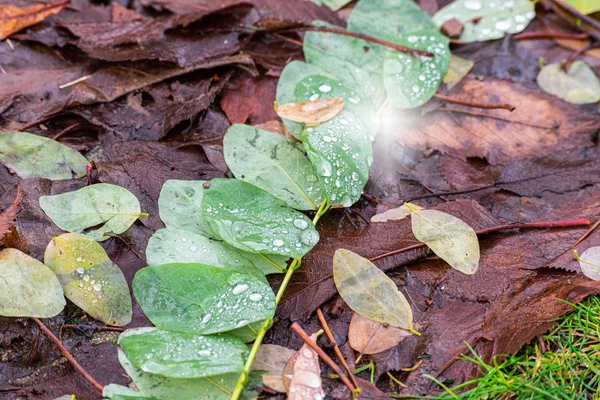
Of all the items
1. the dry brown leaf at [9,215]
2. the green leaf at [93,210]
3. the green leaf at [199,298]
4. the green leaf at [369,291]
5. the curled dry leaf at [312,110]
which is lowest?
the green leaf at [369,291]

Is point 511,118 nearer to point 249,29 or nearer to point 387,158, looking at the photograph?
point 387,158

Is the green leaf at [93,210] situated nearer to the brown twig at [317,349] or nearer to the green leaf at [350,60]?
the brown twig at [317,349]

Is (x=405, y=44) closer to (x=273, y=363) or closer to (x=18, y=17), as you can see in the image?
(x=273, y=363)

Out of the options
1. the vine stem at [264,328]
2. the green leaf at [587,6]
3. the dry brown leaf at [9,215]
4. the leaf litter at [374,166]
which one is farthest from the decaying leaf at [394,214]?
the green leaf at [587,6]

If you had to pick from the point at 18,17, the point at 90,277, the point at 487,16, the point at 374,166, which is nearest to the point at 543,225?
the point at 374,166

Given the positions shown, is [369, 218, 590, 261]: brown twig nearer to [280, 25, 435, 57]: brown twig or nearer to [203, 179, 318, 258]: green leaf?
[203, 179, 318, 258]: green leaf
